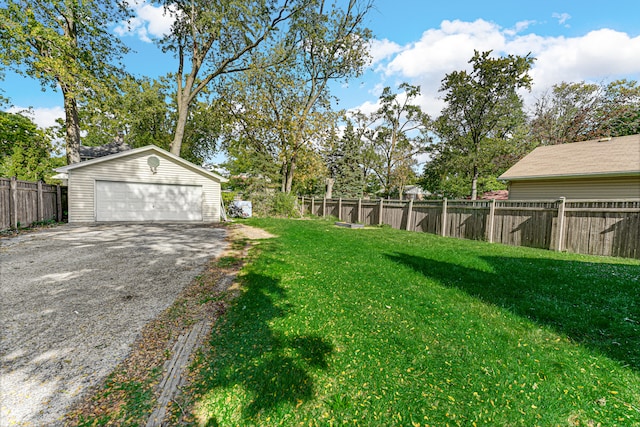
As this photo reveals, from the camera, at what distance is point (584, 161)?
36.9 ft

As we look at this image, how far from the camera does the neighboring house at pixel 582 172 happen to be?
9.80m

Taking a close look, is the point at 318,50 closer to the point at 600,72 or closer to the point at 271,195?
the point at 271,195

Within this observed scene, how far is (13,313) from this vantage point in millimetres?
3096

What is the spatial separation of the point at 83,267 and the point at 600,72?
3221cm

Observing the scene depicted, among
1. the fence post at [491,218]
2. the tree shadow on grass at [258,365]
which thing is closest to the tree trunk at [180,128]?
the tree shadow on grass at [258,365]

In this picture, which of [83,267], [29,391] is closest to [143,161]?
[83,267]

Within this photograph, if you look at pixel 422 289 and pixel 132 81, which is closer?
pixel 422 289

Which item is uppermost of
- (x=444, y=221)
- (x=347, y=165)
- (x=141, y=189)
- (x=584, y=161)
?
(x=347, y=165)

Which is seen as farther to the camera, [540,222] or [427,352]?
[540,222]

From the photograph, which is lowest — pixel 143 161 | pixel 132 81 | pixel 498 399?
pixel 498 399

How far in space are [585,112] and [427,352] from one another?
28.2m

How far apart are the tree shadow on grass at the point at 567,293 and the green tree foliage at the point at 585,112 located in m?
22.4

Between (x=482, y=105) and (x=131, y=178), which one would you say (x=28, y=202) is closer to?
(x=131, y=178)

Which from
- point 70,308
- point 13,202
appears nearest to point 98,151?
point 13,202
